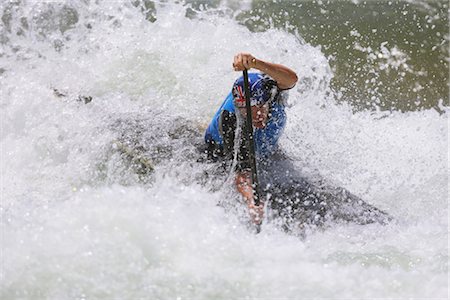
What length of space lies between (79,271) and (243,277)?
0.78 m

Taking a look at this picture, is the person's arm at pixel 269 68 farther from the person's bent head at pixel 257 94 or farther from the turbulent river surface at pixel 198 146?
the turbulent river surface at pixel 198 146

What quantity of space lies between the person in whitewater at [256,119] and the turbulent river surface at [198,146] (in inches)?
4.4

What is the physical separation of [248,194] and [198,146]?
67 cm

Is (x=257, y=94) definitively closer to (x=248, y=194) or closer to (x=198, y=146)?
(x=248, y=194)

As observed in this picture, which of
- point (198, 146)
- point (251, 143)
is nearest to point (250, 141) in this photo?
point (251, 143)

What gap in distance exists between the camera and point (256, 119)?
3826 millimetres

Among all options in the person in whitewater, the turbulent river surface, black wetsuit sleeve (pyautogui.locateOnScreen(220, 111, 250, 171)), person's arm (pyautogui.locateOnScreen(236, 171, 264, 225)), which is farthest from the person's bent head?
the turbulent river surface

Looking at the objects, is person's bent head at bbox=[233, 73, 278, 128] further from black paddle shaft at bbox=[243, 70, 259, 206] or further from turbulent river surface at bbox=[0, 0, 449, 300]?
turbulent river surface at bbox=[0, 0, 449, 300]

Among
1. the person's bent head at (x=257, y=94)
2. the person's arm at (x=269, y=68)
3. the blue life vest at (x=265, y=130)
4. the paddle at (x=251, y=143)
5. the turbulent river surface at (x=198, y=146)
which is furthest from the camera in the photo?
the blue life vest at (x=265, y=130)

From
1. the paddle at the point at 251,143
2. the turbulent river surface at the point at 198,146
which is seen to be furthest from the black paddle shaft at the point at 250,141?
the turbulent river surface at the point at 198,146

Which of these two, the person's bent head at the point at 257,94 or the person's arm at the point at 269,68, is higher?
the person's arm at the point at 269,68

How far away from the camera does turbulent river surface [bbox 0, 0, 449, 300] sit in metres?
3.10

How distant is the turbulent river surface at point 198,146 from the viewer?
10.2 feet

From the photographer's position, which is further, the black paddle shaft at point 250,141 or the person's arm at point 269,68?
the black paddle shaft at point 250,141
